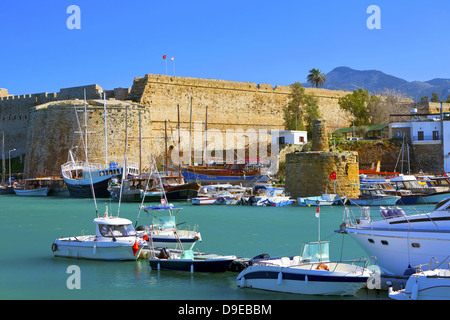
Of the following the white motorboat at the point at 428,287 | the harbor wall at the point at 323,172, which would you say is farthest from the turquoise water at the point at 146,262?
the white motorboat at the point at 428,287

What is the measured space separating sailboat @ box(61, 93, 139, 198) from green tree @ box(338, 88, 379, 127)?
79.9 ft

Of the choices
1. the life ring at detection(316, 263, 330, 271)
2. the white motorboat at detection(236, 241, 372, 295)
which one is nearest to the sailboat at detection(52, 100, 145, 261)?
the white motorboat at detection(236, 241, 372, 295)

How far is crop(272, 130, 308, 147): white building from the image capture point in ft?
182

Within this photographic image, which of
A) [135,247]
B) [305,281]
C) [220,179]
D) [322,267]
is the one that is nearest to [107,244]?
[135,247]

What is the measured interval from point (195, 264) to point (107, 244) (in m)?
3.52

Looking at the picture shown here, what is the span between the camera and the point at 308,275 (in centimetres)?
1379

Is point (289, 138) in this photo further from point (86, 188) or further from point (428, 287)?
point (428, 287)

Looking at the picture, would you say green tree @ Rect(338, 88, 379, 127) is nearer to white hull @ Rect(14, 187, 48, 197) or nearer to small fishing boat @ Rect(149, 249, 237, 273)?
white hull @ Rect(14, 187, 48, 197)

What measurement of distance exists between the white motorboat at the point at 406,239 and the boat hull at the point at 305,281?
135 cm

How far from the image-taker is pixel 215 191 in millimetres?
44781

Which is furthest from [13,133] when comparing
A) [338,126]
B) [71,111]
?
[338,126]

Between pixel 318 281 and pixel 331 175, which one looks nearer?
pixel 318 281
